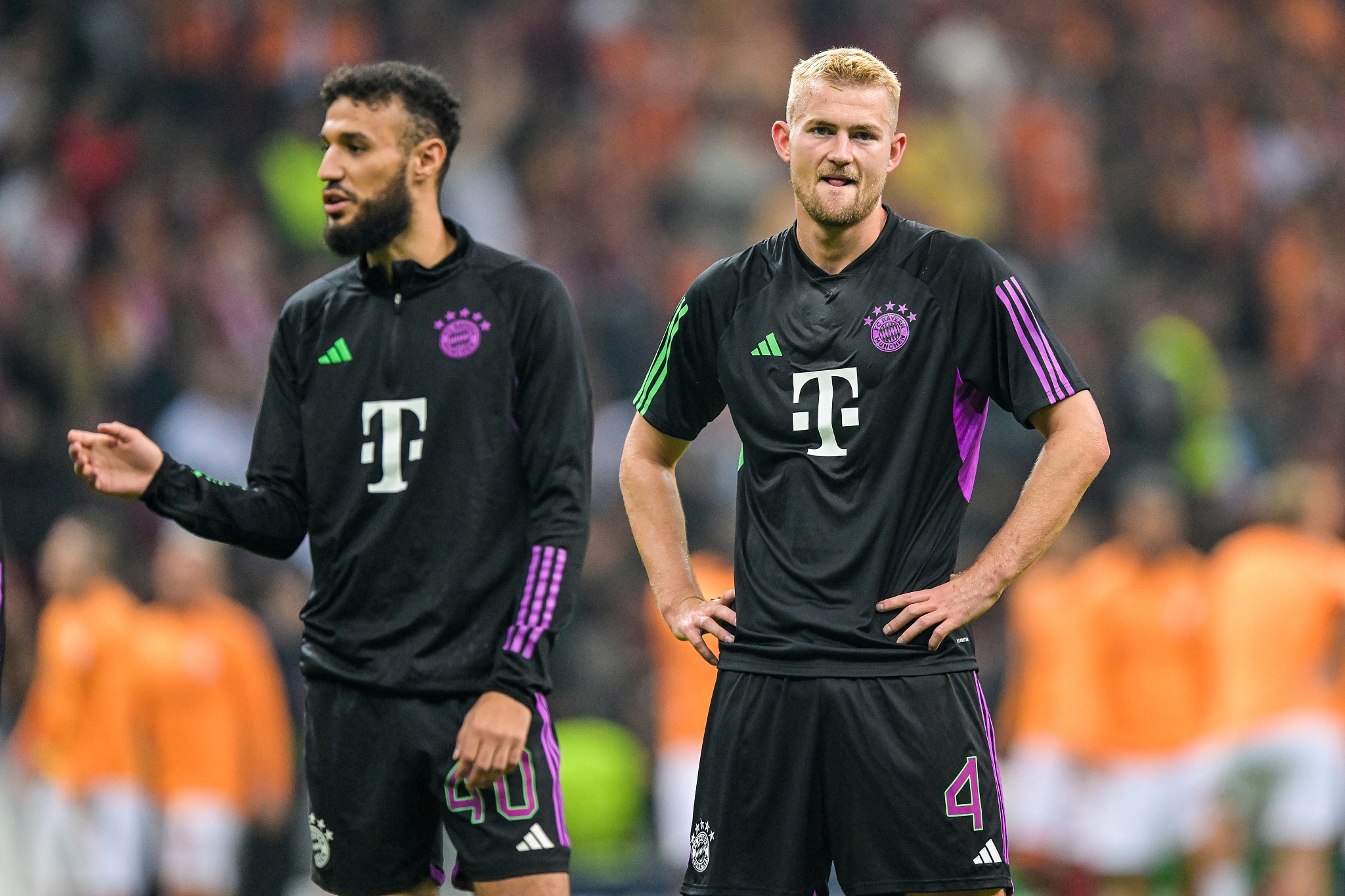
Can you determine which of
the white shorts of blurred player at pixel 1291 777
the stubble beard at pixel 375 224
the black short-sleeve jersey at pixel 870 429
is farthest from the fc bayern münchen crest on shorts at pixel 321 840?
the white shorts of blurred player at pixel 1291 777

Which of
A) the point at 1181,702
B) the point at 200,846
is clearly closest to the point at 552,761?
the point at 200,846

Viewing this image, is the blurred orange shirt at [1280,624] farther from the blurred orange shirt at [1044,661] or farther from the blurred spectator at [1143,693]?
the blurred orange shirt at [1044,661]

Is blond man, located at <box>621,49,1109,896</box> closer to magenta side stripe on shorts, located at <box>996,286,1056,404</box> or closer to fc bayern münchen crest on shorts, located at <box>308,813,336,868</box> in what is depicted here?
magenta side stripe on shorts, located at <box>996,286,1056,404</box>

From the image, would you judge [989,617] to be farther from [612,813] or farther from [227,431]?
[227,431]

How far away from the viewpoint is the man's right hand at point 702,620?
12.5 feet

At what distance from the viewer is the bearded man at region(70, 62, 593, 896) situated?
13.2 ft

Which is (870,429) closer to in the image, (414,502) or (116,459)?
(414,502)

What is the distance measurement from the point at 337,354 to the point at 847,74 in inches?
56.9

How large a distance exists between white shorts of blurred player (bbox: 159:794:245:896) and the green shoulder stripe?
6408 millimetres

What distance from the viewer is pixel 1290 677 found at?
8.65 m

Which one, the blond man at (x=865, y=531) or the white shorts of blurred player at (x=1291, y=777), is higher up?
the blond man at (x=865, y=531)

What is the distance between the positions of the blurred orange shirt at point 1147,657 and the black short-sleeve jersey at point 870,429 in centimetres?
633

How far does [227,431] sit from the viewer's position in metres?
10.5

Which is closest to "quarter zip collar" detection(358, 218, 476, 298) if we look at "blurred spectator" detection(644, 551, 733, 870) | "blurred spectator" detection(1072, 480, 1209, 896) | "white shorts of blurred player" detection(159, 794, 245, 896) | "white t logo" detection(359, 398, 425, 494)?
"white t logo" detection(359, 398, 425, 494)
